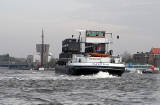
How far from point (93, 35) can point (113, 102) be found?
65.8 meters

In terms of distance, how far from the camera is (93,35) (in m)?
96.1

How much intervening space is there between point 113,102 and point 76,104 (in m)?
2.87

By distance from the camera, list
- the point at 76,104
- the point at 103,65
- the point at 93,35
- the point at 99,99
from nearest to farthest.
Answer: the point at 76,104, the point at 99,99, the point at 103,65, the point at 93,35

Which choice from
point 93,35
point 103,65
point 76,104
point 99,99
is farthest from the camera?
point 93,35

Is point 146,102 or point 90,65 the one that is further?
point 90,65

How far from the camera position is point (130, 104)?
2953cm

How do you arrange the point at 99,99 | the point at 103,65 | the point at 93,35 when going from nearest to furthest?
the point at 99,99, the point at 103,65, the point at 93,35

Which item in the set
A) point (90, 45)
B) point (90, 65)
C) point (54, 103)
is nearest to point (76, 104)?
point (54, 103)

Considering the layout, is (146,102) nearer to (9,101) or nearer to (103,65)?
(9,101)

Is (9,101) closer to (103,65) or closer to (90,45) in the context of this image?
(103,65)

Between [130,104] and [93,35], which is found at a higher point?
[93,35]

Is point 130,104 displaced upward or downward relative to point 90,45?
downward

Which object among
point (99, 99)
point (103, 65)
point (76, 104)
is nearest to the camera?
point (76, 104)

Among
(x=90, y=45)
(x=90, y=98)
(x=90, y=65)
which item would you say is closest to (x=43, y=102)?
(x=90, y=98)
